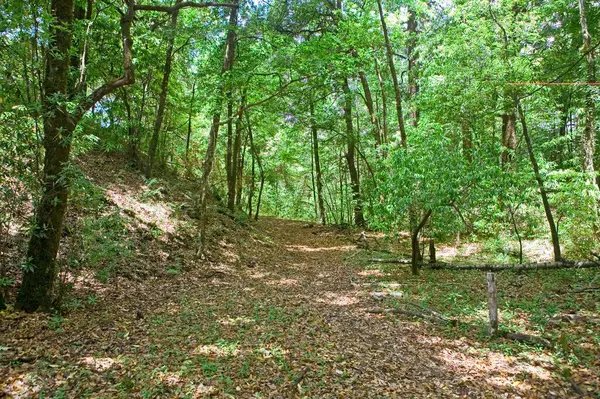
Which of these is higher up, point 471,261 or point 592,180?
point 592,180

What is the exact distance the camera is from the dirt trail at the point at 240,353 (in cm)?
400

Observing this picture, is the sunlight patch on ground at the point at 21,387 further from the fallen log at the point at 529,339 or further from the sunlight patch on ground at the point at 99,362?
the fallen log at the point at 529,339

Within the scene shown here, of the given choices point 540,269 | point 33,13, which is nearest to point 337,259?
point 540,269

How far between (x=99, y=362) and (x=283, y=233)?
562 inches

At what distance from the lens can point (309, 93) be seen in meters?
13.2

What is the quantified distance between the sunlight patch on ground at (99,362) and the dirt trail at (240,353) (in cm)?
1

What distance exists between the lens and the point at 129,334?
525cm

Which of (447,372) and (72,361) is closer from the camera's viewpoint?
(72,361)

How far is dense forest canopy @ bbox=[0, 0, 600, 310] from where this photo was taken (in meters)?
4.96

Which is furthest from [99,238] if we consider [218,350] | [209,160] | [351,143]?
[351,143]

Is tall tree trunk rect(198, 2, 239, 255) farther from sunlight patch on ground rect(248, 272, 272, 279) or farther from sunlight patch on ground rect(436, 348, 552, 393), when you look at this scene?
sunlight patch on ground rect(436, 348, 552, 393)

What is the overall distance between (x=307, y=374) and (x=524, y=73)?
30.9ft

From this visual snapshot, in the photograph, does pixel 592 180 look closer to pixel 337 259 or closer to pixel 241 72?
pixel 337 259

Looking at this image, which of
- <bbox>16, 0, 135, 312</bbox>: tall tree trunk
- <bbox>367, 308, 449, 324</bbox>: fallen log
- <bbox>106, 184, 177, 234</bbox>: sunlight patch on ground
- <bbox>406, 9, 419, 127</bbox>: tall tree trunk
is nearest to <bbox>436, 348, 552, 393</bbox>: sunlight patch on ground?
<bbox>367, 308, 449, 324</bbox>: fallen log
